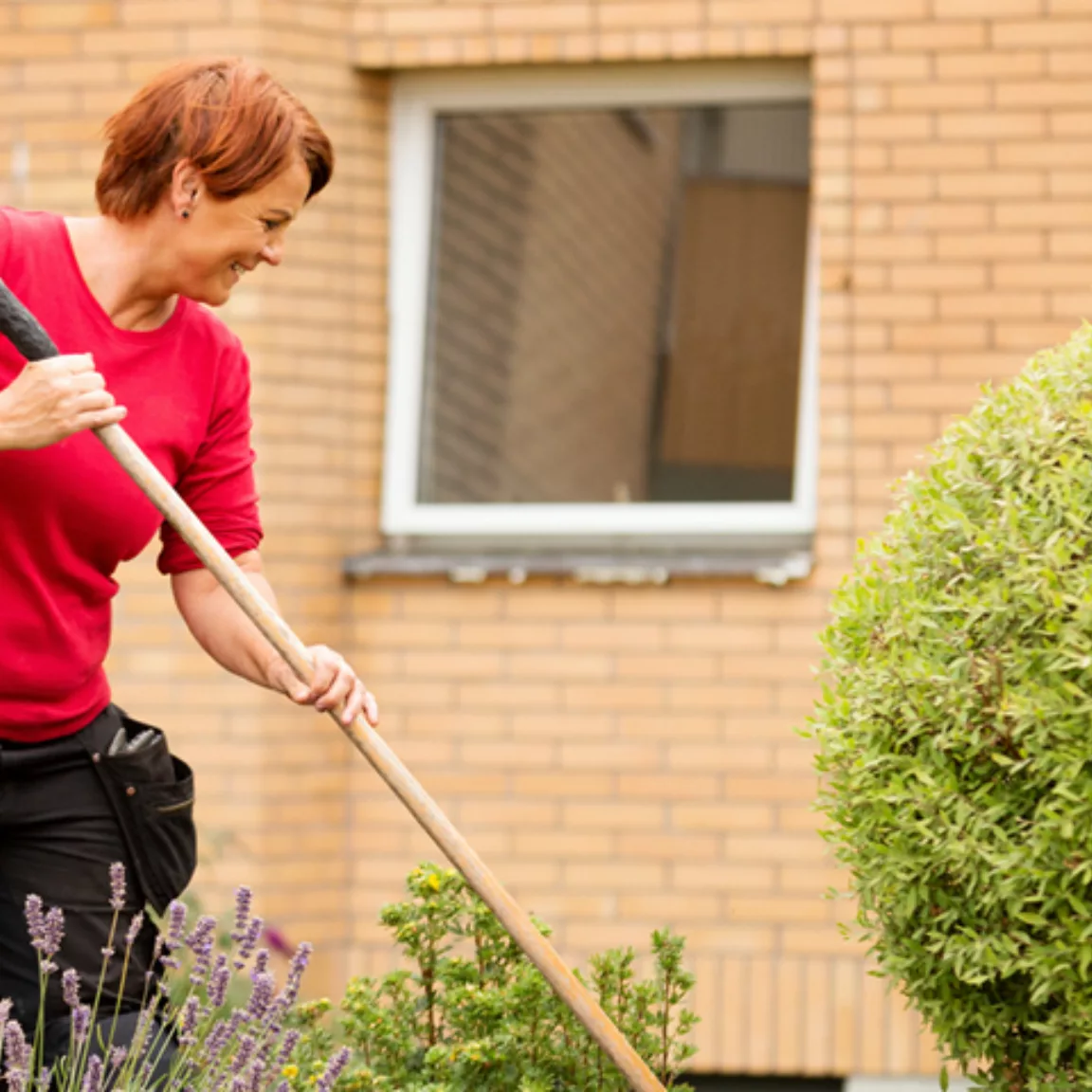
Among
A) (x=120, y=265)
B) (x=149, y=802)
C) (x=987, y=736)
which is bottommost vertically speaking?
(x=149, y=802)

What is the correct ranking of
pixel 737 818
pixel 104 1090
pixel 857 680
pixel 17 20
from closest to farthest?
1. pixel 104 1090
2. pixel 857 680
3. pixel 737 818
4. pixel 17 20

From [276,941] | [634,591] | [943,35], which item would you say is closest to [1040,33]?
[943,35]

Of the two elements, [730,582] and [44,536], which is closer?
[44,536]

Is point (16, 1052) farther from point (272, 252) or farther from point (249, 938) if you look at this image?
point (272, 252)

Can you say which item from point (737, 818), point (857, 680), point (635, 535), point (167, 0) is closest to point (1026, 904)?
point (857, 680)

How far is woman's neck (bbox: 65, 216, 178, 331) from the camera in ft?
9.84

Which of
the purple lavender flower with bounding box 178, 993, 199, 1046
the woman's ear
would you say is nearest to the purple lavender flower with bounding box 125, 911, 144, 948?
the purple lavender flower with bounding box 178, 993, 199, 1046

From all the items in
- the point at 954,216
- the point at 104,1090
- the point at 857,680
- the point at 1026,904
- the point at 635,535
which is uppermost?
the point at 954,216

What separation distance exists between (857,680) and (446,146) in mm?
3491

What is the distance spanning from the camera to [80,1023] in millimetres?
2811

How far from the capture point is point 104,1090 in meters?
2.86

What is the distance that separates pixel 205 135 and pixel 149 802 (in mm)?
1019

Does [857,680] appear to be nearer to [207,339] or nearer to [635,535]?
[207,339]

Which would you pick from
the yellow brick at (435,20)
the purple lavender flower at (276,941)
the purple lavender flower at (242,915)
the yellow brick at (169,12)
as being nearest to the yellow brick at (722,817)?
the purple lavender flower at (276,941)
